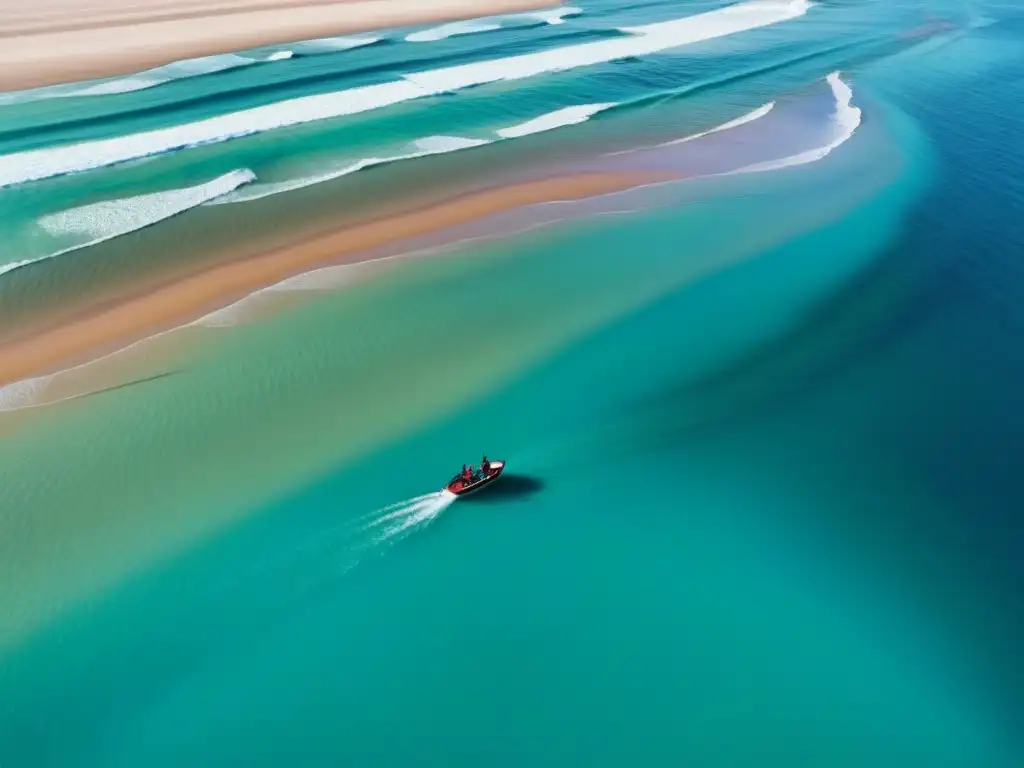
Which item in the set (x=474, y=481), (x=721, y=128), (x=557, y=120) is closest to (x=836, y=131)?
(x=721, y=128)

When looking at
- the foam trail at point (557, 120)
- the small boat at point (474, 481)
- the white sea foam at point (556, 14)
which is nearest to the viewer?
the small boat at point (474, 481)

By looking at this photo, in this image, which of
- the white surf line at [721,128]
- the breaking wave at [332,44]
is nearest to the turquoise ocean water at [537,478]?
the white surf line at [721,128]

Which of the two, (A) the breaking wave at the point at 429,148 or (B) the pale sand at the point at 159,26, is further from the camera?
(B) the pale sand at the point at 159,26

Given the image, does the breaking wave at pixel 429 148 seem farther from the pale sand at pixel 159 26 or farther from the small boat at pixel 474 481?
the pale sand at pixel 159 26

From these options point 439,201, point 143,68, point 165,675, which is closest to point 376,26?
point 143,68

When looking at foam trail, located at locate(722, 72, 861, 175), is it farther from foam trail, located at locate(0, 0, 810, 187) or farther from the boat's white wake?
the boat's white wake

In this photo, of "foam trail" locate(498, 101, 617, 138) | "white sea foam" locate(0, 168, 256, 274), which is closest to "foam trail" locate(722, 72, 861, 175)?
"foam trail" locate(498, 101, 617, 138)
